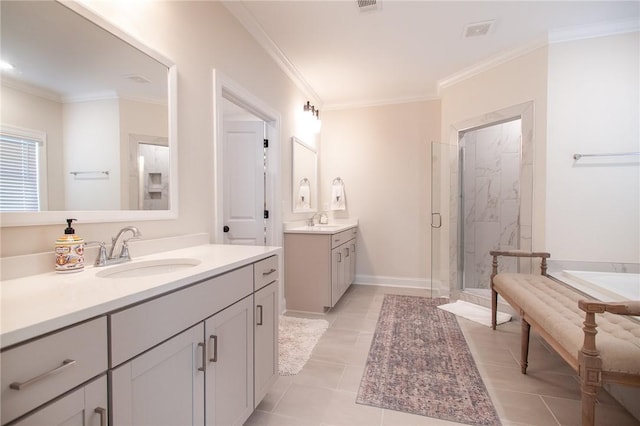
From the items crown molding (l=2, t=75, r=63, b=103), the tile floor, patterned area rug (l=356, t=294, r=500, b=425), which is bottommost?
the tile floor

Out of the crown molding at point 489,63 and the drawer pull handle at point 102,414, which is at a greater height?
the crown molding at point 489,63

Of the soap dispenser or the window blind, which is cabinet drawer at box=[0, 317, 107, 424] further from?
the window blind

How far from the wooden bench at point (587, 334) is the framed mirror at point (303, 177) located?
7.58ft

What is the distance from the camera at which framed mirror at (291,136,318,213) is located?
11.1ft

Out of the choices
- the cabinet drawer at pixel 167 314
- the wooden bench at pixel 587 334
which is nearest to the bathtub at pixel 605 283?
the wooden bench at pixel 587 334

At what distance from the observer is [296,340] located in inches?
98.4

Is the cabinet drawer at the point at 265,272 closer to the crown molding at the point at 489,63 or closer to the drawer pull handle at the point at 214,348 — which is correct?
the drawer pull handle at the point at 214,348

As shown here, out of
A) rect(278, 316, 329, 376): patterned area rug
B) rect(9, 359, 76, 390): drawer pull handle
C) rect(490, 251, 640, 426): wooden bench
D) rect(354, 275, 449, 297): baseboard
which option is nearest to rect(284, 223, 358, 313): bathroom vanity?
rect(278, 316, 329, 376): patterned area rug

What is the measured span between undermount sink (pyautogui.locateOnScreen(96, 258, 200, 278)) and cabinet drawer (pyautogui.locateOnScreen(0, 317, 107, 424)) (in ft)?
1.54

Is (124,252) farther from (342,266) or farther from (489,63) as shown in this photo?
(489,63)

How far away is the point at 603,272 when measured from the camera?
2.52 meters

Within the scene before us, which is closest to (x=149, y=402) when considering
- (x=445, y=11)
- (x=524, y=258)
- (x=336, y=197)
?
(x=445, y=11)

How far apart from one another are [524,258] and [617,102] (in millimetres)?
1545

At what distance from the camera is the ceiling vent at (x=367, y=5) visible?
2.19m
